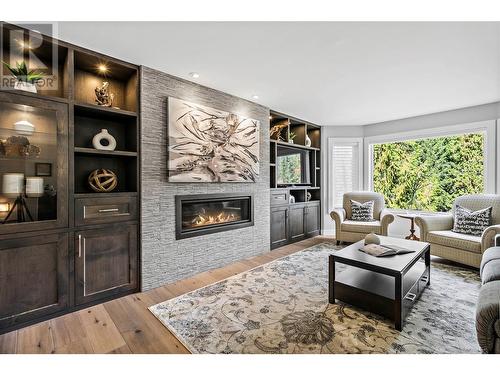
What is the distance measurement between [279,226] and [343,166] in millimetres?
2242

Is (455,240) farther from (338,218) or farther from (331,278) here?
(331,278)

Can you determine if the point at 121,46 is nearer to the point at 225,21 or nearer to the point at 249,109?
the point at 225,21

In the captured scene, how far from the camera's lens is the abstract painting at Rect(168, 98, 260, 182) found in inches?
108

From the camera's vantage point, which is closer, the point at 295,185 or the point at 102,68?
the point at 102,68

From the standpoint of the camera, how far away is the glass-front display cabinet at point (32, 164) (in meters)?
1.87

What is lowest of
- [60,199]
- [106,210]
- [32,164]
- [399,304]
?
[399,304]

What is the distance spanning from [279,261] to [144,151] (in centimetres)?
230

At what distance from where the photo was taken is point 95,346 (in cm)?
168

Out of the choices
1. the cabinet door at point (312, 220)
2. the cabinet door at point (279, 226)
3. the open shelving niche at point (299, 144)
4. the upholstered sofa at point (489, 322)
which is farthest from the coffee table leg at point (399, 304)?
the cabinet door at point (312, 220)

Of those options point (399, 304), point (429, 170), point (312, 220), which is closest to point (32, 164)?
point (399, 304)

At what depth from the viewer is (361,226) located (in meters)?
3.94

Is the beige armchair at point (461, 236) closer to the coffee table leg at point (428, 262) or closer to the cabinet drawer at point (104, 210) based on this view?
the coffee table leg at point (428, 262)

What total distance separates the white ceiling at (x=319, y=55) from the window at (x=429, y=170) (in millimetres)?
988
